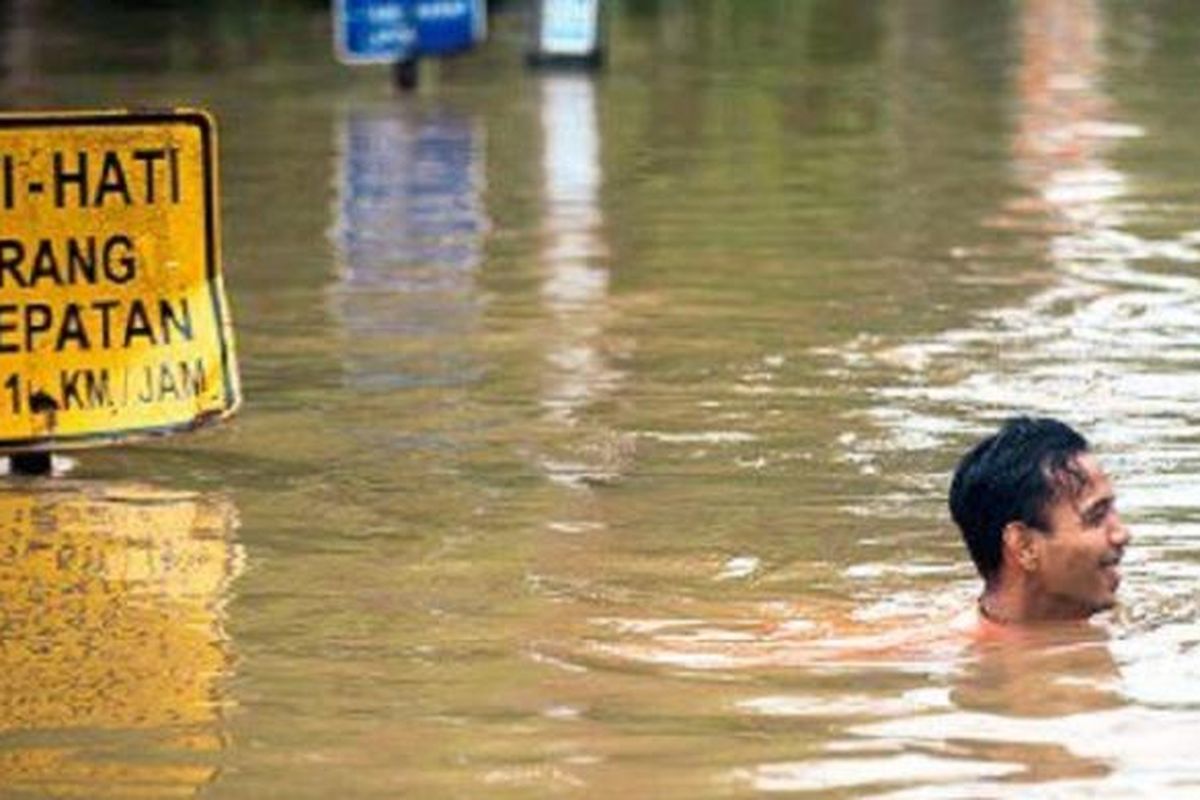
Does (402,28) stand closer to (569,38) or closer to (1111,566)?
(569,38)

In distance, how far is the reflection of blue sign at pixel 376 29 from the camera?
29656mm

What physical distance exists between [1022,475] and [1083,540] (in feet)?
0.66

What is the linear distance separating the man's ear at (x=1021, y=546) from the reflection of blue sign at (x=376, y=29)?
20.1 metres

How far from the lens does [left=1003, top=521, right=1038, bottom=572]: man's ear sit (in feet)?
32.0

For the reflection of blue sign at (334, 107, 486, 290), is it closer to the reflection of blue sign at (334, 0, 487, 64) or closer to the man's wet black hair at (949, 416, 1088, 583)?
the reflection of blue sign at (334, 0, 487, 64)

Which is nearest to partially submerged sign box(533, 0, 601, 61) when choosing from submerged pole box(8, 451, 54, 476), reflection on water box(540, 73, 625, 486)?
reflection on water box(540, 73, 625, 486)

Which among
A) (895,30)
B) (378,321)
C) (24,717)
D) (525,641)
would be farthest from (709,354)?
(895,30)

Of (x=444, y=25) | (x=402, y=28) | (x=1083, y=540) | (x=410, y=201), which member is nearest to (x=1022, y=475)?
(x=1083, y=540)

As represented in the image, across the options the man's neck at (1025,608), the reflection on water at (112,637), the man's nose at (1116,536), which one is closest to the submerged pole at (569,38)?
the reflection on water at (112,637)

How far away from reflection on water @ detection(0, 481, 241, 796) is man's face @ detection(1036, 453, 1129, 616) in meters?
1.91

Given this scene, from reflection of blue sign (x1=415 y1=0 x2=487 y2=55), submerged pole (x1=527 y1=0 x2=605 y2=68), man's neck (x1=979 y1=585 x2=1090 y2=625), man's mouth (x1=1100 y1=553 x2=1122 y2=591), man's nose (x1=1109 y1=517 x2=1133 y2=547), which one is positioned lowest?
submerged pole (x1=527 y1=0 x2=605 y2=68)

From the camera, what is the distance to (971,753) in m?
8.80

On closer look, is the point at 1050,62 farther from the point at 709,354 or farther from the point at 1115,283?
the point at 709,354

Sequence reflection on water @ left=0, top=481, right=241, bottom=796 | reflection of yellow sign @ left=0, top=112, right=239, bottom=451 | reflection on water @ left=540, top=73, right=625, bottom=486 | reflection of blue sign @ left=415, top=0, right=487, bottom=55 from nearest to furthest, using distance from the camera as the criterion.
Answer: reflection on water @ left=0, top=481, right=241, bottom=796, reflection of yellow sign @ left=0, top=112, right=239, bottom=451, reflection on water @ left=540, top=73, right=625, bottom=486, reflection of blue sign @ left=415, top=0, right=487, bottom=55
